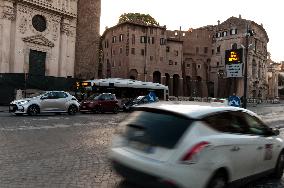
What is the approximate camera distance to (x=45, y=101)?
21.9 meters

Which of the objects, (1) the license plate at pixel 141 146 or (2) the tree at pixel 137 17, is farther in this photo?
(2) the tree at pixel 137 17

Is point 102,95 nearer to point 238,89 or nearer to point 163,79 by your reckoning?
point 163,79

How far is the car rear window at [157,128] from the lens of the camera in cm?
508

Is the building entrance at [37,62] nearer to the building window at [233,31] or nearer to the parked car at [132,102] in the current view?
the parked car at [132,102]

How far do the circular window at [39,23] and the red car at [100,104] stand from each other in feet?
63.3

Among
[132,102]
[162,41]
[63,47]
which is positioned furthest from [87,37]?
[162,41]

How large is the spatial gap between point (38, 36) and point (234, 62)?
99.2 ft

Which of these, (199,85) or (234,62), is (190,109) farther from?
(199,85)

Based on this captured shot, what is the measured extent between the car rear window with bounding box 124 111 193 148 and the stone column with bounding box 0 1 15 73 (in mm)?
34980

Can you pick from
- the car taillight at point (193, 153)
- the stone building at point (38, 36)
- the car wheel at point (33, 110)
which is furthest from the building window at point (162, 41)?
the car taillight at point (193, 153)

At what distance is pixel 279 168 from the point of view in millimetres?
7090

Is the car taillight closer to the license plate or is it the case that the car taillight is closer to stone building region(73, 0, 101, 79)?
the license plate

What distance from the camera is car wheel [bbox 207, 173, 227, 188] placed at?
509 cm

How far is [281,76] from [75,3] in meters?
108
